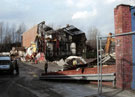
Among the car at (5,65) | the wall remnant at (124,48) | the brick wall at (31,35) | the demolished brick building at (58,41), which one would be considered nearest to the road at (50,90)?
the wall remnant at (124,48)

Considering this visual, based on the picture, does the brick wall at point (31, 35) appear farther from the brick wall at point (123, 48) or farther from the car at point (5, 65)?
the brick wall at point (123, 48)

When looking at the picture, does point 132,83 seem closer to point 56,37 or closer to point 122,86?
point 122,86

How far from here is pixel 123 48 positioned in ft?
27.5

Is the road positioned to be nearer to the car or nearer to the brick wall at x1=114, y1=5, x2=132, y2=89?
the brick wall at x1=114, y1=5, x2=132, y2=89

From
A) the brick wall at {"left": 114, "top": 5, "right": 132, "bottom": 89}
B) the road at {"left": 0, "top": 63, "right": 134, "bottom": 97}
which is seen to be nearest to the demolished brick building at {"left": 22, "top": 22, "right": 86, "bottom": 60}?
the road at {"left": 0, "top": 63, "right": 134, "bottom": 97}

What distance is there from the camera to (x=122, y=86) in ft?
27.1

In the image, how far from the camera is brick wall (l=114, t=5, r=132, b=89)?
8195 millimetres

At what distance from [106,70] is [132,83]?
64.1 inches

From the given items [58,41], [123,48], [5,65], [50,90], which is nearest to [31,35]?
[58,41]

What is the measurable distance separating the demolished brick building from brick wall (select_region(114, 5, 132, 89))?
27.2 m

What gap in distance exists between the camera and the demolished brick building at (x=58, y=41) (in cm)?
3547

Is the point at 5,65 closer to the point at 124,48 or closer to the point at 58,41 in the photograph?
the point at 124,48

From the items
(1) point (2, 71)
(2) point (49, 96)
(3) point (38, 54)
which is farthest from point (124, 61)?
(3) point (38, 54)

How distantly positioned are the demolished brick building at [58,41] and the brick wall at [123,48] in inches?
1070
